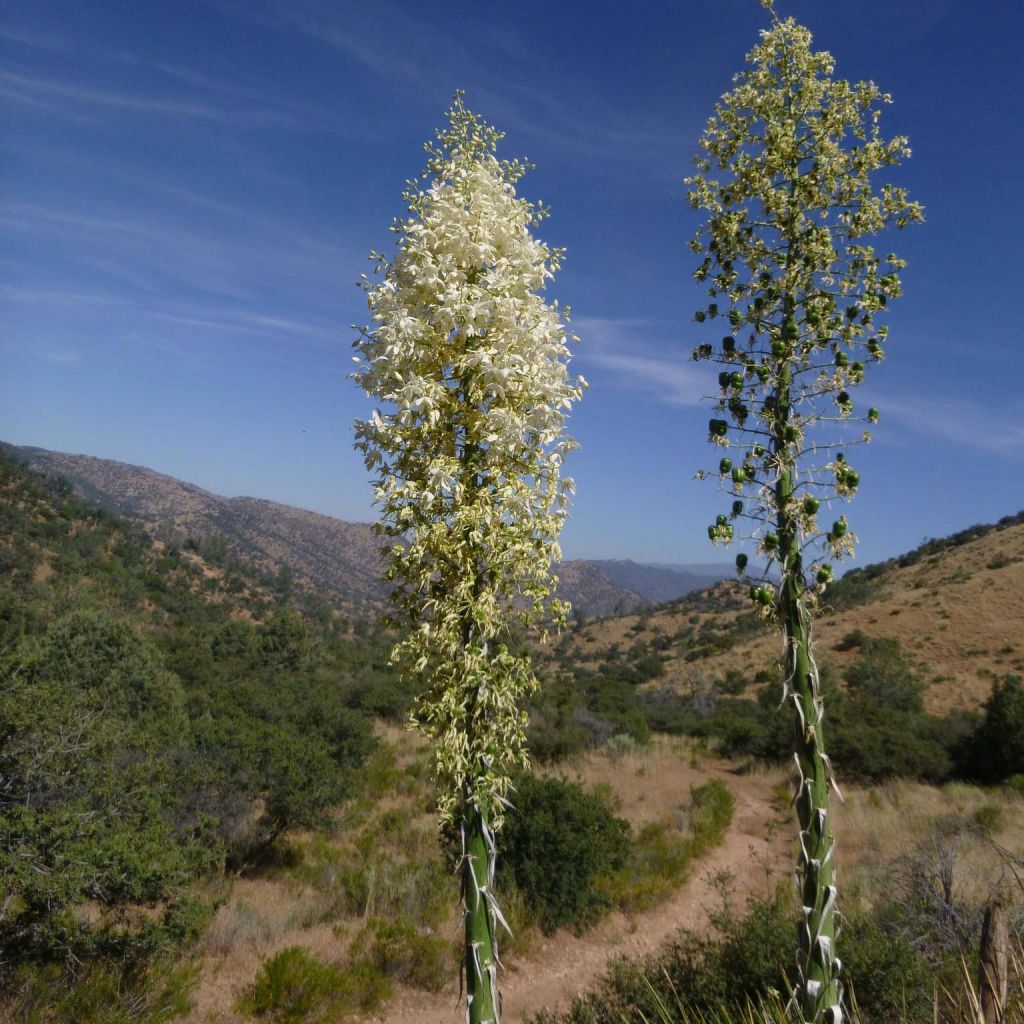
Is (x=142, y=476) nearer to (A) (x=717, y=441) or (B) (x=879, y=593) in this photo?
(B) (x=879, y=593)

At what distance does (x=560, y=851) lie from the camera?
9.38m

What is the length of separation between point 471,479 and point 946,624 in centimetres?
3441

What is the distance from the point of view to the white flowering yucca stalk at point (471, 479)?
2.47 m

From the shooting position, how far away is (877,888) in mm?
8352

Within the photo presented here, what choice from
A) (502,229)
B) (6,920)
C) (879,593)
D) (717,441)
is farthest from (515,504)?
(879,593)

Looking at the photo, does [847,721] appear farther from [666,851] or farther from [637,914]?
[637,914]

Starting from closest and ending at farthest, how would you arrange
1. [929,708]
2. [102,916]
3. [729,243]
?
[729,243] → [102,916] → [929,708]

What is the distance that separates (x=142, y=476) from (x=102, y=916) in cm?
9934

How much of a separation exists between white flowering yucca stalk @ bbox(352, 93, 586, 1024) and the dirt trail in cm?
524

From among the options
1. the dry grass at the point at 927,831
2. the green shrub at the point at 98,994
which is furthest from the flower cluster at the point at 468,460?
the dry grass at the point at 927,831

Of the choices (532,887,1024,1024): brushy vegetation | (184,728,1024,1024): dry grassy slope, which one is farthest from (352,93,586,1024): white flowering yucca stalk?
(184,728,1024,1024): dry grassy slope

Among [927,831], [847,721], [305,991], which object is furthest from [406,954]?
[847,721]

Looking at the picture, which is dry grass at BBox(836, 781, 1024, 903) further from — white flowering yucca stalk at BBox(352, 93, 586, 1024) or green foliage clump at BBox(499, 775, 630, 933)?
white flowering yucca stalk at BBox(352, 93, 586, 1024)

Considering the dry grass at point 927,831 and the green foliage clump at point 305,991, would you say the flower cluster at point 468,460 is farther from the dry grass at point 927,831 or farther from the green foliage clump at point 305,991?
the dry grass at point 927,831
